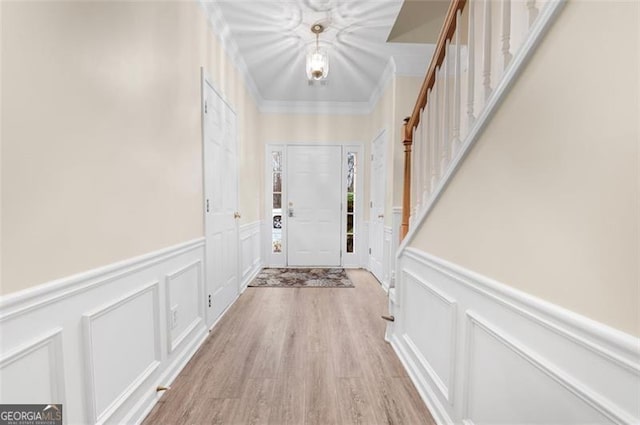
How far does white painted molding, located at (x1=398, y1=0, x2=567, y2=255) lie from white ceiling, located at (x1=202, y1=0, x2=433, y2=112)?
5.74ft

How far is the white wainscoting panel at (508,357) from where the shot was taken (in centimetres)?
62

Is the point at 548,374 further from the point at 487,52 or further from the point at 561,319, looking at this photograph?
the point at 487,52

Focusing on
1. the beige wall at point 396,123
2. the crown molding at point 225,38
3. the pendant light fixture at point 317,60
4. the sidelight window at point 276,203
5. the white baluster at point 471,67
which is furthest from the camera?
the sidelight window at point 276,203

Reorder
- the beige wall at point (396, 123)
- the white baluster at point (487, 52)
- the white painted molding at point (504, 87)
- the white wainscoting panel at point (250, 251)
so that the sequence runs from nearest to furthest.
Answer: the white painted molding at point (504, 87) → the white baluster at point (487, 52) → the beige wall at point (396, 123) → the white wainscoting panel at point (250, 251)

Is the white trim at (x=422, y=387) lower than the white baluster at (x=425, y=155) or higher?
lower

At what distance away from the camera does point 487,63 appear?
1107 millimetres

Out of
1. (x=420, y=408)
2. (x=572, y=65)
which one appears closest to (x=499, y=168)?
(x=572, y=65)

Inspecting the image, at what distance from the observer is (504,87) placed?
944mm

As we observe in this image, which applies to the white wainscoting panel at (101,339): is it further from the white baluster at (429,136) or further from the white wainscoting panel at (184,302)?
the white baluster at (429,136)

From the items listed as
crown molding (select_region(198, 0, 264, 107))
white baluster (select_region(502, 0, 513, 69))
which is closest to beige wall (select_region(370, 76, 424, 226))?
crown molding (select_region(198, 0, 264, 107))

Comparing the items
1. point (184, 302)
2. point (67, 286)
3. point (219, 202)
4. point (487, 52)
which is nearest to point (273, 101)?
point (219, 202)

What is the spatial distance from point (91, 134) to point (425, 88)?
1.70 metres

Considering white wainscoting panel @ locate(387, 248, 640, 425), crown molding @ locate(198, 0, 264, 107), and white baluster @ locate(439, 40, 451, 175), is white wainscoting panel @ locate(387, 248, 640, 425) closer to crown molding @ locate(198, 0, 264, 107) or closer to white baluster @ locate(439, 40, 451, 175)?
white baluster @ locate(439, 40, 451, 175)

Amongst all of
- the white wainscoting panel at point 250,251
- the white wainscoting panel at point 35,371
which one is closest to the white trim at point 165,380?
the white wainscoting panel at point 35,371
